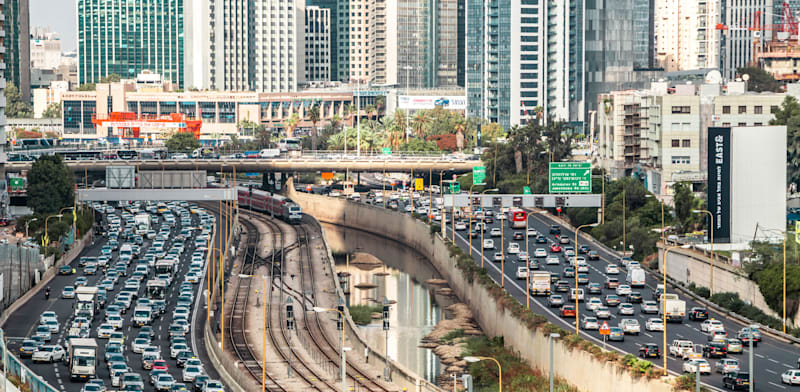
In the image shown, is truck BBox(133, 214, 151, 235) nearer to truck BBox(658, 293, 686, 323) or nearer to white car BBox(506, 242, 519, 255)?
white car BBox(506, 242, 519, 255)

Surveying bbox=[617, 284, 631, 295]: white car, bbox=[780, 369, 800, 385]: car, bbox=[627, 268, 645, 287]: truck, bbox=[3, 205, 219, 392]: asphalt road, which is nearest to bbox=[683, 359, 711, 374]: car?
bbox=[780, 369, 800, 385]: car

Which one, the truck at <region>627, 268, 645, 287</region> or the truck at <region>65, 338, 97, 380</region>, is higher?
the truck at <region>627, 268, 645, 287</region>

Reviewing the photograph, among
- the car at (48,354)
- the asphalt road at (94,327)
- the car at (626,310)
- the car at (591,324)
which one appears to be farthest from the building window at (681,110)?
the car at (48,354)

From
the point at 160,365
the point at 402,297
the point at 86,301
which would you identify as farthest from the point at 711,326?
the point at 86,301

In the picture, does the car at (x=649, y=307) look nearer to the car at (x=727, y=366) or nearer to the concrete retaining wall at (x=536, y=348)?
the concrete retaining wall at (x=536, y=348)

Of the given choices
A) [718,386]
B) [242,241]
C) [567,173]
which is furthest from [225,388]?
[242,241]

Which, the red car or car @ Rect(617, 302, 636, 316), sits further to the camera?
car @ Rect(617, 302, 636, 316)
